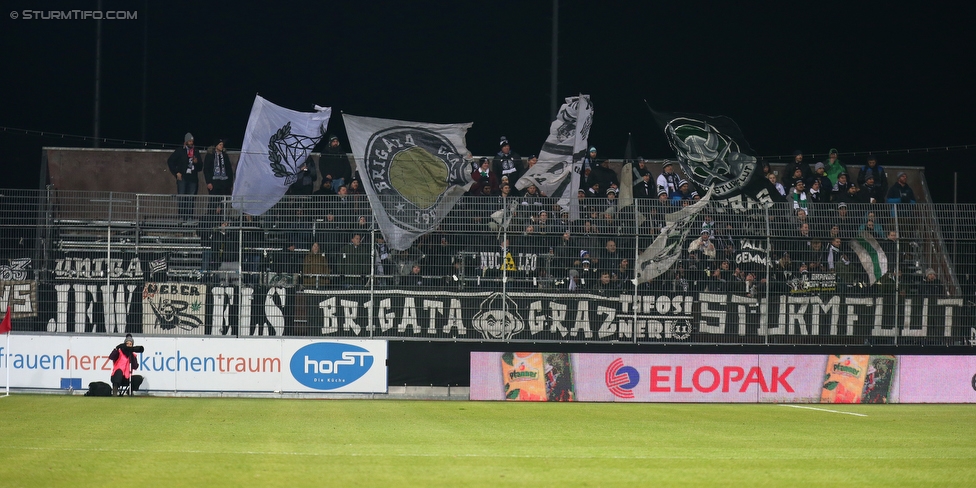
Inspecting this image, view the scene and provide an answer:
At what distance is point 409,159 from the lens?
16.1 meters

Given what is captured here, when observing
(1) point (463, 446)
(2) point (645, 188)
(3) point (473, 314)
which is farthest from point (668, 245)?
(1) point (463, 446)

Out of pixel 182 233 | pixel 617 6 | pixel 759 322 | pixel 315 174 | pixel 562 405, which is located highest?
pixel 617 6

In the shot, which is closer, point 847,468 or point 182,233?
point 847,468

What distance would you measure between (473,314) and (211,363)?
449cm

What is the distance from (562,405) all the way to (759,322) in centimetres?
367

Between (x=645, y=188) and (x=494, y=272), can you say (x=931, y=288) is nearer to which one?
(x=645, y=188)

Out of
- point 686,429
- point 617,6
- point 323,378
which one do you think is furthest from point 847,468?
point 617,6

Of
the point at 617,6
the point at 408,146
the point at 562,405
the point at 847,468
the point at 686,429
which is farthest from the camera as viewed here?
the point at 617,6

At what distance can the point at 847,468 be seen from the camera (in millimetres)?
7746

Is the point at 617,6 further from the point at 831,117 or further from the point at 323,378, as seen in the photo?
the point at 323,378

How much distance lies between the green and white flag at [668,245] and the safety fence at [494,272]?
5cm

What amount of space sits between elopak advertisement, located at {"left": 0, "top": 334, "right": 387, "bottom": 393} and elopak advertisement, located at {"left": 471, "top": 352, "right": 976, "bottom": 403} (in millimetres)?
2090

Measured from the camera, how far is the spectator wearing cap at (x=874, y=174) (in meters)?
18.0

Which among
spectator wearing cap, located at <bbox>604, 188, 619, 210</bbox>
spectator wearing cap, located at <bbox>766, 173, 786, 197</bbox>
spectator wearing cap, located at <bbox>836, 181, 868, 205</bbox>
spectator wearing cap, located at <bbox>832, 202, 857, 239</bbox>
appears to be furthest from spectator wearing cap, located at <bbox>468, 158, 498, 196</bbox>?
spectator wearing cap, located at <bbox>836, 181, 868, 205</bbox>
